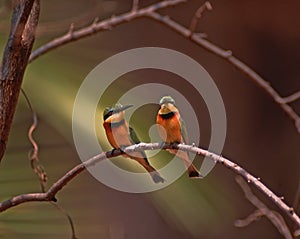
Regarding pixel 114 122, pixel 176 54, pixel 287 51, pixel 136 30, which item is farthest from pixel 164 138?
pixel 287 51

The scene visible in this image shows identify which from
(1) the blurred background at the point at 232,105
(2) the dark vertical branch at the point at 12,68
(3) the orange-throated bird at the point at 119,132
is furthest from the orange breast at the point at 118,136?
(1) the blurred background at the point at 232,105

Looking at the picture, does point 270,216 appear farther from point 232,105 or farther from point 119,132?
point 232,105

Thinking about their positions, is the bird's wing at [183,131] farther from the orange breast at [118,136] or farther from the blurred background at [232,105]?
the blurred background at [232,105]

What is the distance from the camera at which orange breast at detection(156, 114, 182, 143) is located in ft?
2.79

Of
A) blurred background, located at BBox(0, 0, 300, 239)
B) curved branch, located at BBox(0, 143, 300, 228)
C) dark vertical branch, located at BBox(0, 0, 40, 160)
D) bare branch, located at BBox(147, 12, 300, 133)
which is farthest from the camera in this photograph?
blurred background, located at BBox(0, 0, 300, 239)

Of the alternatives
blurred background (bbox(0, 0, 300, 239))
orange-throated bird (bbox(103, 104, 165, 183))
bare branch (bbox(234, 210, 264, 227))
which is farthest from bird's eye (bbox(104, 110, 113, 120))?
blurred background (bbox(0, 0, 300, 239))

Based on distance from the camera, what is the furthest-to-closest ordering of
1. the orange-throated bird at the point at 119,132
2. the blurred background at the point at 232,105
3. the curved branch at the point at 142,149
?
the blurred background at the point at 232,105 → the orange-throated bird at the point at 119,132 → the curved branch at the point at 142,149

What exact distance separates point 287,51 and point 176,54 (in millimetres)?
538

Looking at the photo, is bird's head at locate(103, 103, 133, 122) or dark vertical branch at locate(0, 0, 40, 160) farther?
bird's head at locate(103, 103, 133, 122)

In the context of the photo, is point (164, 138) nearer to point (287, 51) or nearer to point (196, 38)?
point (196, 38)

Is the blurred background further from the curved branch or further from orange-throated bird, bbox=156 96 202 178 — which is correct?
the curved branch

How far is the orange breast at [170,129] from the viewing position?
850mm

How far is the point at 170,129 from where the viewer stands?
0.86m

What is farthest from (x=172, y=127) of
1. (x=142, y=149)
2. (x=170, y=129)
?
(x=142, y=149)
